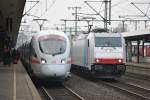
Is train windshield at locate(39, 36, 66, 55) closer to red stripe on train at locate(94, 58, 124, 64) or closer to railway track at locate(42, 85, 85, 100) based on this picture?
railway track at locate(42, 85, 85, 100)

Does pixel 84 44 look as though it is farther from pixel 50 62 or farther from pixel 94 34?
pixel 50 62

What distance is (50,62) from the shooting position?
67.5 ft

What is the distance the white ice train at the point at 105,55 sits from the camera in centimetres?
2536

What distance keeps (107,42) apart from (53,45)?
5766mm

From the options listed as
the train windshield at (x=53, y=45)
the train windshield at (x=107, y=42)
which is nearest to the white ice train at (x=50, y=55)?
the train windshield at (x=53, y=45)

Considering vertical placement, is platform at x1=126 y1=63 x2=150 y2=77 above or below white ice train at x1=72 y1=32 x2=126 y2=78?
below

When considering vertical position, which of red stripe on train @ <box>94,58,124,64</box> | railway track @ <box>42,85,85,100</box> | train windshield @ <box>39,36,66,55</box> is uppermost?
train windshield @ <box>39,36,66,55</box>

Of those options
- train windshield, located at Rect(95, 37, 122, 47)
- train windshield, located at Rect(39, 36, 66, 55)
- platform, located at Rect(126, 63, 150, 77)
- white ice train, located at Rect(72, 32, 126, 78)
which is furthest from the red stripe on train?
platform, located at Rect(126, 63, 150, 77)

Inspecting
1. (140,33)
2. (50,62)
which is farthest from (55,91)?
(140,33)

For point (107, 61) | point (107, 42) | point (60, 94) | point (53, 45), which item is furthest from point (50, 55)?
point (107, 42)

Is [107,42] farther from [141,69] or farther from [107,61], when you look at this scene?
[141,69]

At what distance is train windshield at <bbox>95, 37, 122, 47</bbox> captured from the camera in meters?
26.1

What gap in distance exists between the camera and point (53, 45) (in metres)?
21.2

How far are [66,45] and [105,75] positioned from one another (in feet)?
16.3
